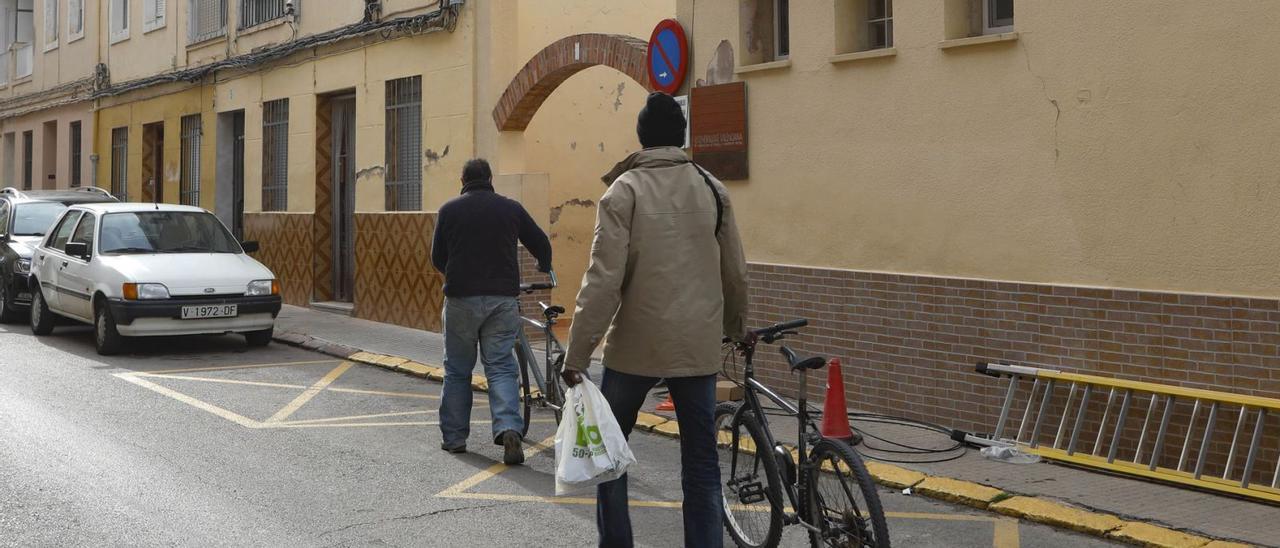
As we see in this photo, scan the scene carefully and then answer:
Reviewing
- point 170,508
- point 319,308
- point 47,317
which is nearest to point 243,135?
point 319,308

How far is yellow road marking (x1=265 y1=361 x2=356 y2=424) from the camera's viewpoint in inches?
370

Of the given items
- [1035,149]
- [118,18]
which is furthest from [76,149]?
[1035,149]

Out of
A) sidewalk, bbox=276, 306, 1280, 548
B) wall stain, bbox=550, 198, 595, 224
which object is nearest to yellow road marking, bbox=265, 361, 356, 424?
sidewalk, bbox=276, 306, 1280, 548

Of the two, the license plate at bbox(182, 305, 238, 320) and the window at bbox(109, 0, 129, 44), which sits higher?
the window at bbox(109, 0, 129, 44)

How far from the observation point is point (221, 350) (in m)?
13.6

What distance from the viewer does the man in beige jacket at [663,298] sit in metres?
4.63

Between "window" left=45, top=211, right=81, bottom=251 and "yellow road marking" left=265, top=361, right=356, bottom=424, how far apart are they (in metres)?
3.98

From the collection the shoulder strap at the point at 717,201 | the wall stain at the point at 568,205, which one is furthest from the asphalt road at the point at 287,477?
the wall stain at the point at 568,205

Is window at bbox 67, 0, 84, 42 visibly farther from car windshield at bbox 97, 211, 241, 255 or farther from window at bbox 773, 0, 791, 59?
window at bbox 773, 0, 791, 59

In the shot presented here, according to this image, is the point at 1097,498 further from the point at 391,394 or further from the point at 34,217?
the point at 34,217

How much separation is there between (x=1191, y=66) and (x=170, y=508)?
19.5ft

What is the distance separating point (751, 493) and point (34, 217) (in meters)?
14.6

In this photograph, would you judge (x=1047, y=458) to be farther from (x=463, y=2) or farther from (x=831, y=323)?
(x=463, y=2)

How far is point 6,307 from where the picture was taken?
53.5ft
